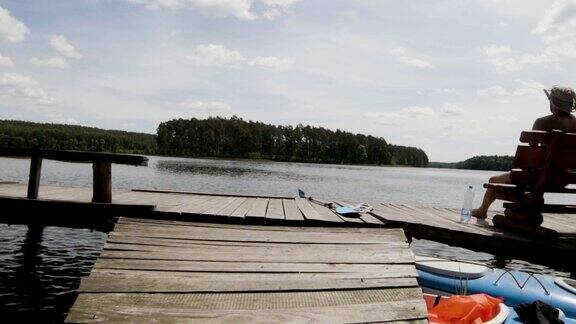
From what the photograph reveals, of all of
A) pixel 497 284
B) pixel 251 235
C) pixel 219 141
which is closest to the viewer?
pixel 251 235

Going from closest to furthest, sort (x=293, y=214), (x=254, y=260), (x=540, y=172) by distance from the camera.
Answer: (x=254, y=260) → (x=540, y=172) → (x=293, y=214)

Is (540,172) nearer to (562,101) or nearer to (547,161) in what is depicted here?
(547,161)

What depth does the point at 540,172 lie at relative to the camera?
21.4ft

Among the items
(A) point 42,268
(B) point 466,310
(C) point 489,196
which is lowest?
(A) point 42,268

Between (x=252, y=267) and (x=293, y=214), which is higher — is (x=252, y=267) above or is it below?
below

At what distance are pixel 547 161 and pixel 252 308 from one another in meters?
5.24

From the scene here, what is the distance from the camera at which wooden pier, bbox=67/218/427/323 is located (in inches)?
136

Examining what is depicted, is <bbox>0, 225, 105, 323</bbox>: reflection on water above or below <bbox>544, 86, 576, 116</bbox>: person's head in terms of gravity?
below

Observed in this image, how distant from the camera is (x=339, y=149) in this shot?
15362 centimetres

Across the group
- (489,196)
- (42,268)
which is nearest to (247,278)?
(489,196)

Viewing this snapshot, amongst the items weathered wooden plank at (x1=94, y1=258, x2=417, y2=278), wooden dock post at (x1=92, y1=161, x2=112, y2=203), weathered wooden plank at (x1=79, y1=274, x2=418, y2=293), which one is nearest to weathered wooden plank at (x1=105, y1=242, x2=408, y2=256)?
weathered wooden plank at (x1=94, y1=258, x2=417, y2=278)

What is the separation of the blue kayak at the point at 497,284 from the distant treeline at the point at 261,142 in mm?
127165

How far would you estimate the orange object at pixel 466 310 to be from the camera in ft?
15.3

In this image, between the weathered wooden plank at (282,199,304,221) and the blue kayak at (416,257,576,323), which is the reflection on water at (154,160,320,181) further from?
the blue kayak at (416,257,576,323)
